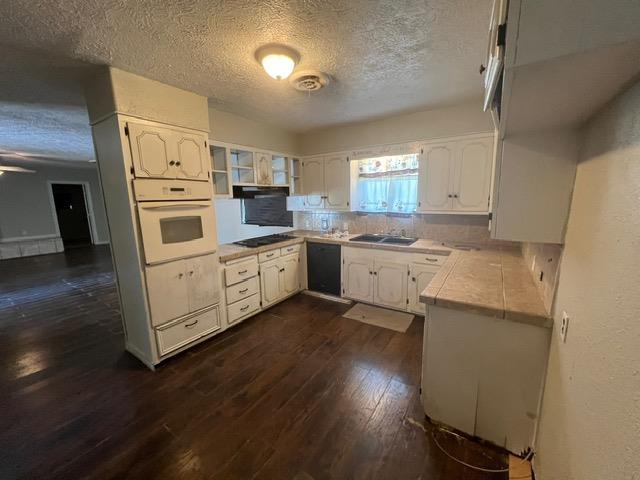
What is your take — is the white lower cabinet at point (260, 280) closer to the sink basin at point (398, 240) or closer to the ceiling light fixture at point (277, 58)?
the sink basin at point (398, 240)

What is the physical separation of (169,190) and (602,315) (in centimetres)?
268

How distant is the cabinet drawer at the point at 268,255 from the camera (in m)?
3.18

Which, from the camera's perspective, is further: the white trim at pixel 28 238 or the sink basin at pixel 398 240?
the white trim at pixel 28 238

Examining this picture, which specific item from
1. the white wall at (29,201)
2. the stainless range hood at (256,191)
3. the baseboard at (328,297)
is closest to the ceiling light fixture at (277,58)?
the stainless range hood at (256,191)

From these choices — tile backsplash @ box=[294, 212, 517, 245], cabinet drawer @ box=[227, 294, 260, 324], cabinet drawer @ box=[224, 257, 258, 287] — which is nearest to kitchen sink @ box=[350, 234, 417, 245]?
tile backsplash @ box=[294, 212, 517, 245]

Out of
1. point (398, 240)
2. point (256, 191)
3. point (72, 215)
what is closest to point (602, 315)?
point (398, 240)

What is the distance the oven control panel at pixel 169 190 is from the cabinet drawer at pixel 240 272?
2.71 ft

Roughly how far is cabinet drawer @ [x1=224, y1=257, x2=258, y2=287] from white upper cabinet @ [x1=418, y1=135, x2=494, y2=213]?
214 cm

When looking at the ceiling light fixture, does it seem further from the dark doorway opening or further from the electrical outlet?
the dark doorway opening

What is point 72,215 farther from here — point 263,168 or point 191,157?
point 191,157

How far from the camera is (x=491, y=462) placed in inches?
56.1

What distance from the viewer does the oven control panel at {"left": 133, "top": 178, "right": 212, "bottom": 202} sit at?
6.64 feet

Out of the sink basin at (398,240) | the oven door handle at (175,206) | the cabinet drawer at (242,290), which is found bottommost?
the cabinet drawer at (242,290)

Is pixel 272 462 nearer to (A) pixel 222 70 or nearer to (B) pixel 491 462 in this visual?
(B) pixel 491 462
